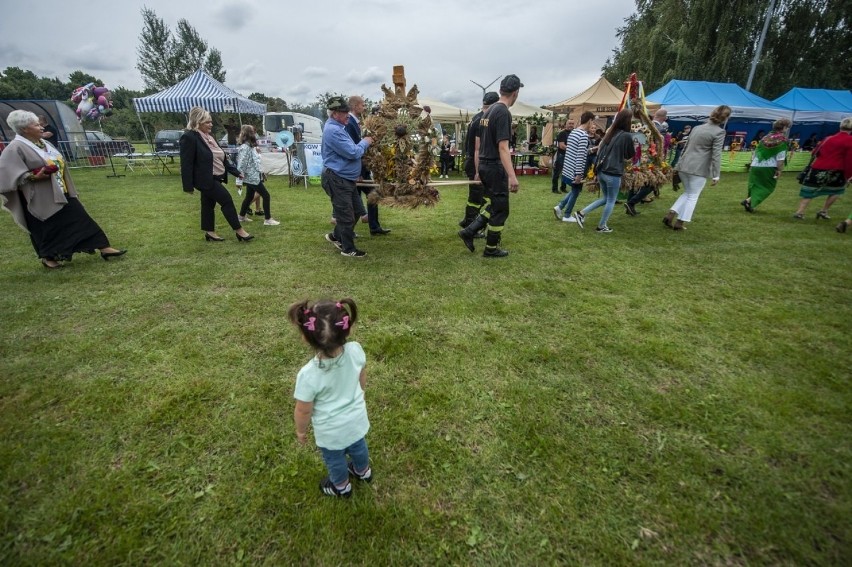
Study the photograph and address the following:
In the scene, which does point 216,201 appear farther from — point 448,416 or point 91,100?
point 91,100

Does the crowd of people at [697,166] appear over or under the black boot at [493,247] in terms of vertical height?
over

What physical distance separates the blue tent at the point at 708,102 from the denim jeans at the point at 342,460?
1752cm

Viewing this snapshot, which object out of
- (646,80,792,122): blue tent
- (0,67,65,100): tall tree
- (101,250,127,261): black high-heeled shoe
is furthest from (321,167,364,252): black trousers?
(0,67,65,100): tall tree

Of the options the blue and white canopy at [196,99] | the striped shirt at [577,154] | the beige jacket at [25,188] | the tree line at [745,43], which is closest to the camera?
the beige jacket at [25,188]

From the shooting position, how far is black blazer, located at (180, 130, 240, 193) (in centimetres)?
543

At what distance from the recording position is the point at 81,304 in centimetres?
411

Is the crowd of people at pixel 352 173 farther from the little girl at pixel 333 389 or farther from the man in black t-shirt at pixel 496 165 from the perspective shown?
the little girl at pixel 333 389

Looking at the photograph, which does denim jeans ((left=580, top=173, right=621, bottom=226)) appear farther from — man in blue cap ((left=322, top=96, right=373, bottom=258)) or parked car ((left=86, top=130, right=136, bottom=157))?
parked car ((left=86, top=130, right=136, bottom=157))

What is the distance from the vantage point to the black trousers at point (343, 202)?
534 centimetres

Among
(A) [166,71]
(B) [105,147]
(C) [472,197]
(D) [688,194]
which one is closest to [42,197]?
(C) [472,197]

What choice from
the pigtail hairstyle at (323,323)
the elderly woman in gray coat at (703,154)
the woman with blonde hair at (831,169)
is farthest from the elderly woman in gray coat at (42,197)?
the woman with blonde hair at (831,169)

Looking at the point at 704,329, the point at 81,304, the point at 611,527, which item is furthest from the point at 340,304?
the point at 81,304

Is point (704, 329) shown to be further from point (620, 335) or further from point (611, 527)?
point (611, 527)

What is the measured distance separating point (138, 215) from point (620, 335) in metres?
9.59
